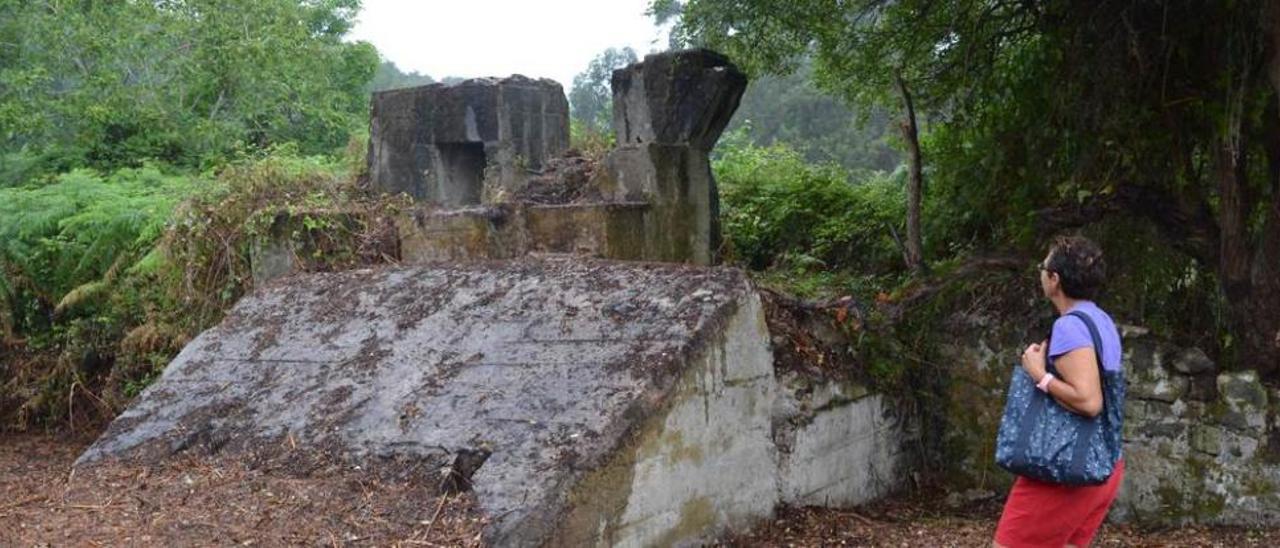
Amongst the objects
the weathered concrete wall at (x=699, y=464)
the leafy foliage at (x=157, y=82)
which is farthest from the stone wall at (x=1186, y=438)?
the leafy foliage at (x=157, y=82)

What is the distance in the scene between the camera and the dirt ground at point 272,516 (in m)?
4.09

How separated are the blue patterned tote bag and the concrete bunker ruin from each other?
4.60 ft

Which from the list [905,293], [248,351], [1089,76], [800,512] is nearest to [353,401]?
[248,351]

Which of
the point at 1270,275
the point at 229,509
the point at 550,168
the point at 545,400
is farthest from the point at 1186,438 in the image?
the point at 229,509

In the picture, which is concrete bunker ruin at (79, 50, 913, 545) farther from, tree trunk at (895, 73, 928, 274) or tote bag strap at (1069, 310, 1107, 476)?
tote bag strap at (1069, 310, 1107, 476)

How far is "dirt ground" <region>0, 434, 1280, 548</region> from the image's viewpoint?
13.4ft

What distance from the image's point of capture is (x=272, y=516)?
425 centimetres

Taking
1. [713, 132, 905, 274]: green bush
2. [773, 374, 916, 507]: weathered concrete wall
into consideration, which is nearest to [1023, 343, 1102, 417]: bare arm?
[773, 374, 916, 507]: weathered concrete wall

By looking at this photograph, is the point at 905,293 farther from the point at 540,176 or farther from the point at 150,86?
the point at 150,86

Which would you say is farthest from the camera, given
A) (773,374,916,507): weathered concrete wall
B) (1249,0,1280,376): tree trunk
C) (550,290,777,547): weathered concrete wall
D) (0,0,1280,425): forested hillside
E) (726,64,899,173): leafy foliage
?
(726,64,899,173): leafy foliage

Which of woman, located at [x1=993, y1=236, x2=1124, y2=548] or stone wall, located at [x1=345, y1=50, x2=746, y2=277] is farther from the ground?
stone wall, located at [x1=345, y1=50, x2=746, y2=277]

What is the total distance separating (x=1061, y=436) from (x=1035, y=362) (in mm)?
252

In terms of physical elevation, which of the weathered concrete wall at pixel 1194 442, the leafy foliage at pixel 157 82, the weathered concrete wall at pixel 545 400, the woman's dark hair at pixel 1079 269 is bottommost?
the weathered concrete wall at pixel 1194 442

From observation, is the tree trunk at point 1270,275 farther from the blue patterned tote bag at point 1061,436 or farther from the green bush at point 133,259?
the green bush at point 133,259
